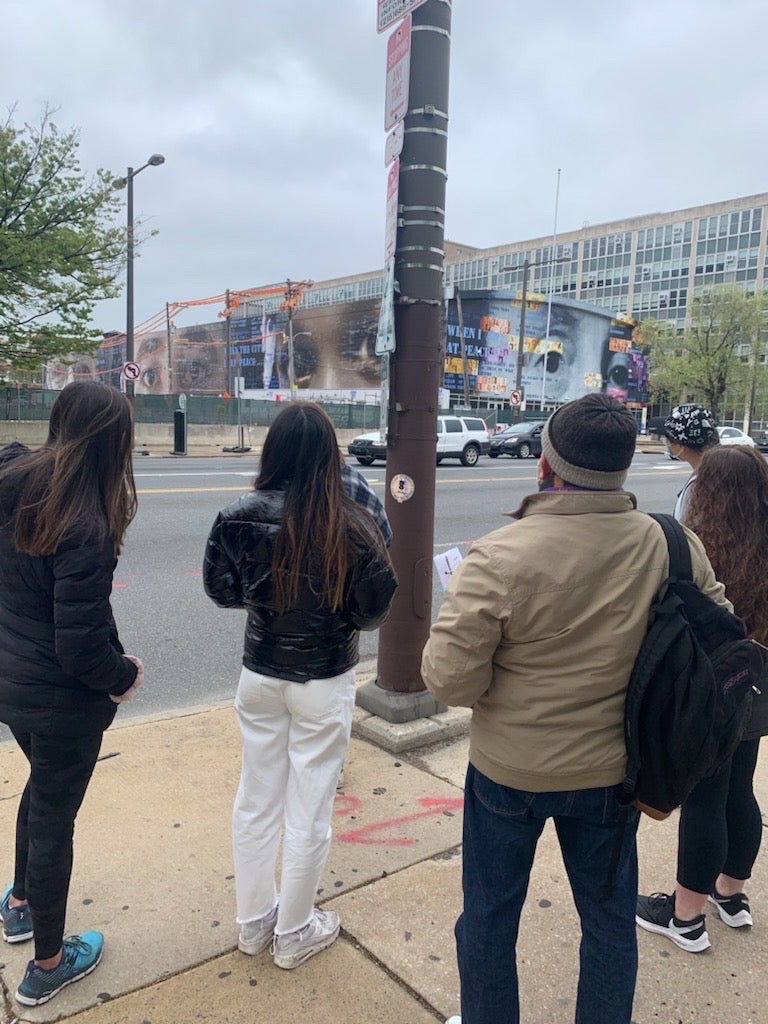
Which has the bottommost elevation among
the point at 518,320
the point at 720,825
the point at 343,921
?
the point at 343,921

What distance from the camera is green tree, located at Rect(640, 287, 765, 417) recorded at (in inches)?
1960

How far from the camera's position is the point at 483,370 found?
57.8 metres

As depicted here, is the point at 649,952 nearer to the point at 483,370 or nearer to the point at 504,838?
the point at 504,838

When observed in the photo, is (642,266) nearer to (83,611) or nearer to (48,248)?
(48,248)

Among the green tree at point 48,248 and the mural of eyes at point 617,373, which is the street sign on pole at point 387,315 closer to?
the green tree at point 48,248

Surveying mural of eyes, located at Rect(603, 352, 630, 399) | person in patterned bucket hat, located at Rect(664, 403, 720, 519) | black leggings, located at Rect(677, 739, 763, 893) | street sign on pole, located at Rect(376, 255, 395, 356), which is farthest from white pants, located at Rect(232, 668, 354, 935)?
mural of eyes, located at Rect(603, 352, 630, 399)

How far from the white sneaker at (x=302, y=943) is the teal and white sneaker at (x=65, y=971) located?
58 cm

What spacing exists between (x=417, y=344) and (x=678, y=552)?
2309 millimetres

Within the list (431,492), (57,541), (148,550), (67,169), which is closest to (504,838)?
(57,541)

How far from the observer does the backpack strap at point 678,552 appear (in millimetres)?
1865

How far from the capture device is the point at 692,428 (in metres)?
3.25

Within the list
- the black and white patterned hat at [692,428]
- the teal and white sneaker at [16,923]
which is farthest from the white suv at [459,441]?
the teal and white sneaker at [16,923]

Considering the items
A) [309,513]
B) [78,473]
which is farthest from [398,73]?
[78,473]

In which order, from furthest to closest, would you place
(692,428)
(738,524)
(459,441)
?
(459,441)
(692,428)
(738,524)
